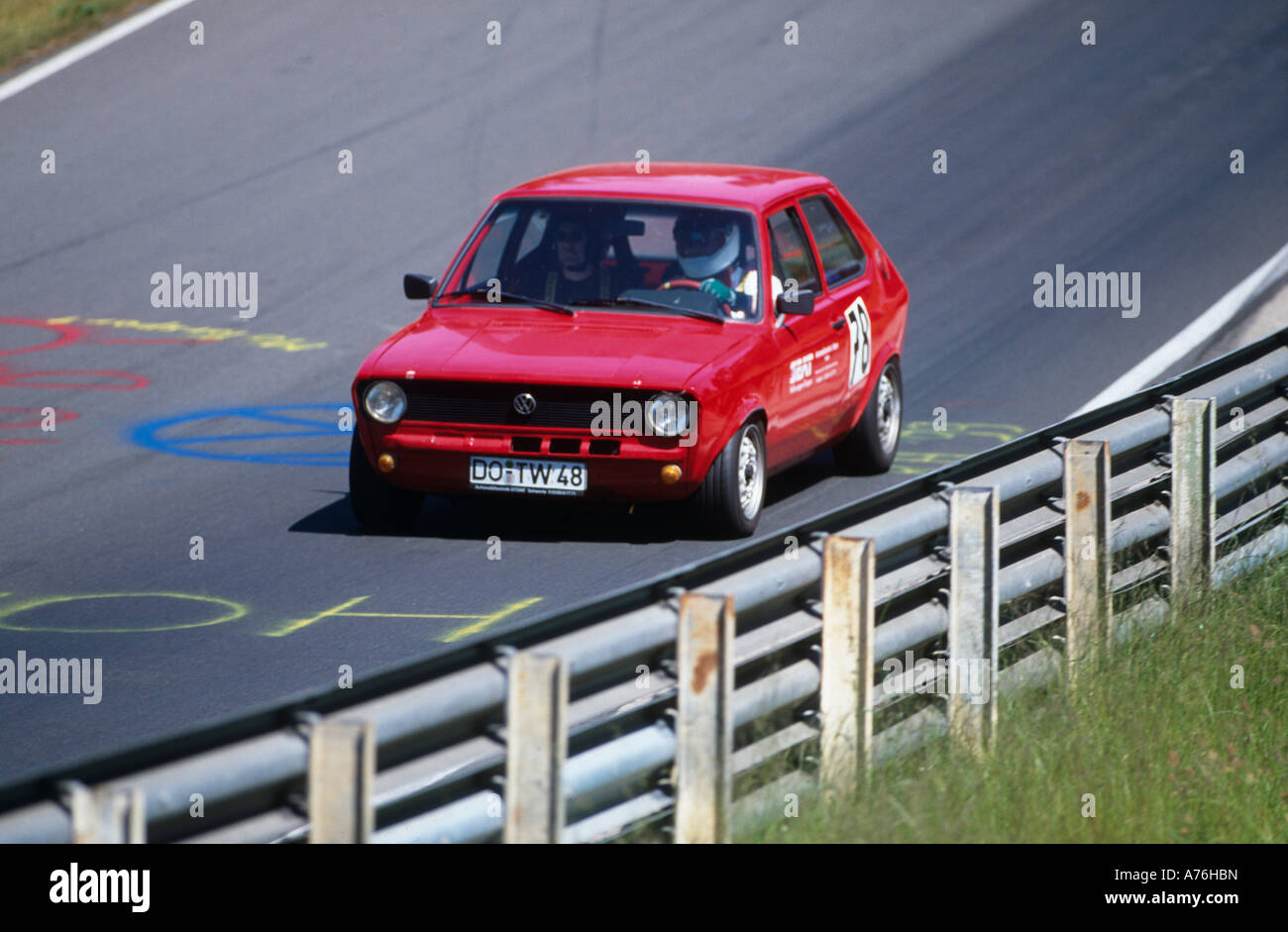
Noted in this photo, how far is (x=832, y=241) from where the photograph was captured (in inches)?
442

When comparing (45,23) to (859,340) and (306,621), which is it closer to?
(859,340)

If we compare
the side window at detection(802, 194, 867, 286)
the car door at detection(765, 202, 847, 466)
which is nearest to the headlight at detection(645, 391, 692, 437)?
the car door at detection(765, 202, 847, 466)

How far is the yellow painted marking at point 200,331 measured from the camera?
14969mm

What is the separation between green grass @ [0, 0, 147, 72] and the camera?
23406mm

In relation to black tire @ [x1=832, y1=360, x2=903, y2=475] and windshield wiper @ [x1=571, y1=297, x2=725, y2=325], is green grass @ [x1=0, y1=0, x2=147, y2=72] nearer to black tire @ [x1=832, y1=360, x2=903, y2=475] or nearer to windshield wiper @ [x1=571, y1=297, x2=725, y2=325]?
black tire @ [x1=832, y1=360, x2=903, y2=475]

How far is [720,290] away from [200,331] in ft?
22.5

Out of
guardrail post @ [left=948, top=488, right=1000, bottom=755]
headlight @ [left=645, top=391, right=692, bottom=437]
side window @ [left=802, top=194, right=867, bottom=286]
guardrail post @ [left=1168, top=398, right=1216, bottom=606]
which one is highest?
side window @ [left=802, top=194, right=867, bottom=286]

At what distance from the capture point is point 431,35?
24641 mm
